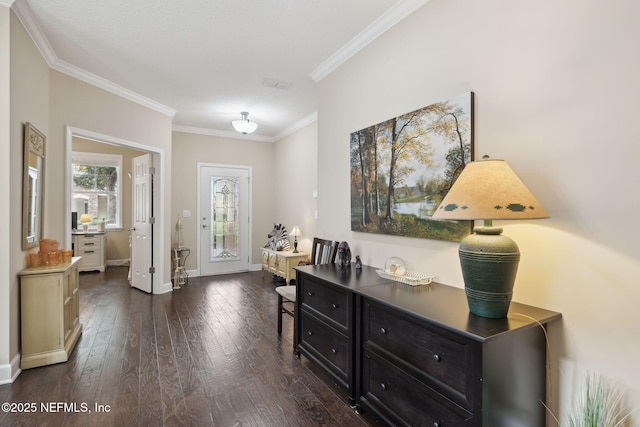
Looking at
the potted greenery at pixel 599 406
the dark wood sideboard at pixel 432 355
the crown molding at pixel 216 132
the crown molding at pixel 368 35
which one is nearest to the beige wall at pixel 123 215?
the crown molding at pixel 216 132

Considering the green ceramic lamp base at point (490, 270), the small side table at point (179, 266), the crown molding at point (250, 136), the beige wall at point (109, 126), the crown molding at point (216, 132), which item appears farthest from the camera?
the crown molding at point (216, 132)

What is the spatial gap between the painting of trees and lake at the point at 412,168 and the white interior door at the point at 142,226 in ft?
10.9

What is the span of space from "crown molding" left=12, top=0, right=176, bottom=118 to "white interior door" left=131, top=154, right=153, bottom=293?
0.75 m

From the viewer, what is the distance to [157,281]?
4.53 metres

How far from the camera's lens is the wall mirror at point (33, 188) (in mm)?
2477

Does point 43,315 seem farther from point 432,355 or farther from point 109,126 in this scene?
point 432,355

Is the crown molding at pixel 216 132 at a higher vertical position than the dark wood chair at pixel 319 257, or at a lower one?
higher

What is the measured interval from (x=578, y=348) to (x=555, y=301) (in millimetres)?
209

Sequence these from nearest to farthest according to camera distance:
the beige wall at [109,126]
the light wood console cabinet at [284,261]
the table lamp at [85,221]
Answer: the beige wall at [109,126]
the light wood console cabinet at [284,261]
the table lamp at [85,221]

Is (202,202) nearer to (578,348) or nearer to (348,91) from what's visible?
(348,91)

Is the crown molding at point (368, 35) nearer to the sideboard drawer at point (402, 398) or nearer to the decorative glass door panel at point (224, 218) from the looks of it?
the sideboard drawer at point (402, 398)

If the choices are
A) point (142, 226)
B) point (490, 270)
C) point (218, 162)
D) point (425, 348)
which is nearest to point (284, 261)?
point (142, 226)

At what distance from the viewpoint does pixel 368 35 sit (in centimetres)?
259

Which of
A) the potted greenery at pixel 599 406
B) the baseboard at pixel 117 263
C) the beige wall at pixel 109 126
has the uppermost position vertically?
the beige wall at pixel 109 126
